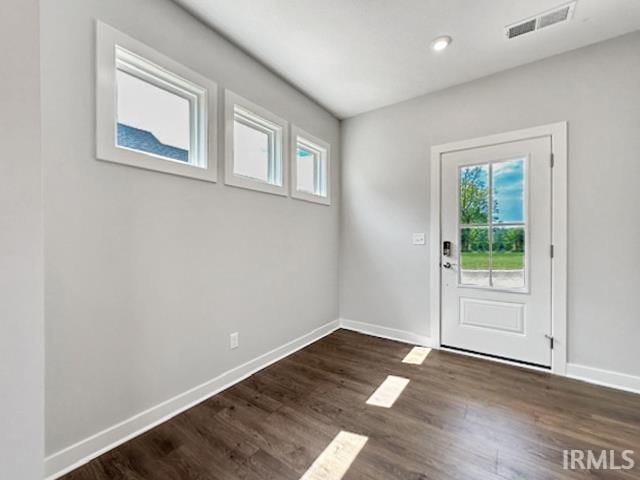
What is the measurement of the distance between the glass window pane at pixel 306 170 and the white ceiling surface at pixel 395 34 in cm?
77

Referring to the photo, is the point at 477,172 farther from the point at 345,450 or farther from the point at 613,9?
the point at 345,450

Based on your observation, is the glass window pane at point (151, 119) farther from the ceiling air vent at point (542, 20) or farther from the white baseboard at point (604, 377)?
the white baseboard at point (604, 377)

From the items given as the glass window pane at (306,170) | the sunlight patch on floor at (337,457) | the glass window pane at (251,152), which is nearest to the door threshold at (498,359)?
the sunlight patch on floor at (337,457)

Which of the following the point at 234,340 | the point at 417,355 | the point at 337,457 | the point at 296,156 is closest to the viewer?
the point at 337,457

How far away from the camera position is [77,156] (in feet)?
4.85

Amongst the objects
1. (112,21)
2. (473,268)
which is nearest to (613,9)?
(473,268)

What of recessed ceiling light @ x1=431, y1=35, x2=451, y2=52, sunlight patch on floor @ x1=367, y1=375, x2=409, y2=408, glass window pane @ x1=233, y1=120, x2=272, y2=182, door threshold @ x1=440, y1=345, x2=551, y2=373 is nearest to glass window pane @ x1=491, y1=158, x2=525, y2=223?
recessed ceiling light @ x1=431, y1=35, x2=451, y2=52

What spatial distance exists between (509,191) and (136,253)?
3065 mm

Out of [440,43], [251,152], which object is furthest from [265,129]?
[440,43]

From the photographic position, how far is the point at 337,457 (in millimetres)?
1519

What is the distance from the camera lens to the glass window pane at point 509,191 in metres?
2.57

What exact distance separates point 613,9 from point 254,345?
144 inches

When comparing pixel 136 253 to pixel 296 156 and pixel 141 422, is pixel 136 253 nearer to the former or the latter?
pixel 141 422

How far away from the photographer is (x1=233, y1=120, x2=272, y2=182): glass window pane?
246 cm
